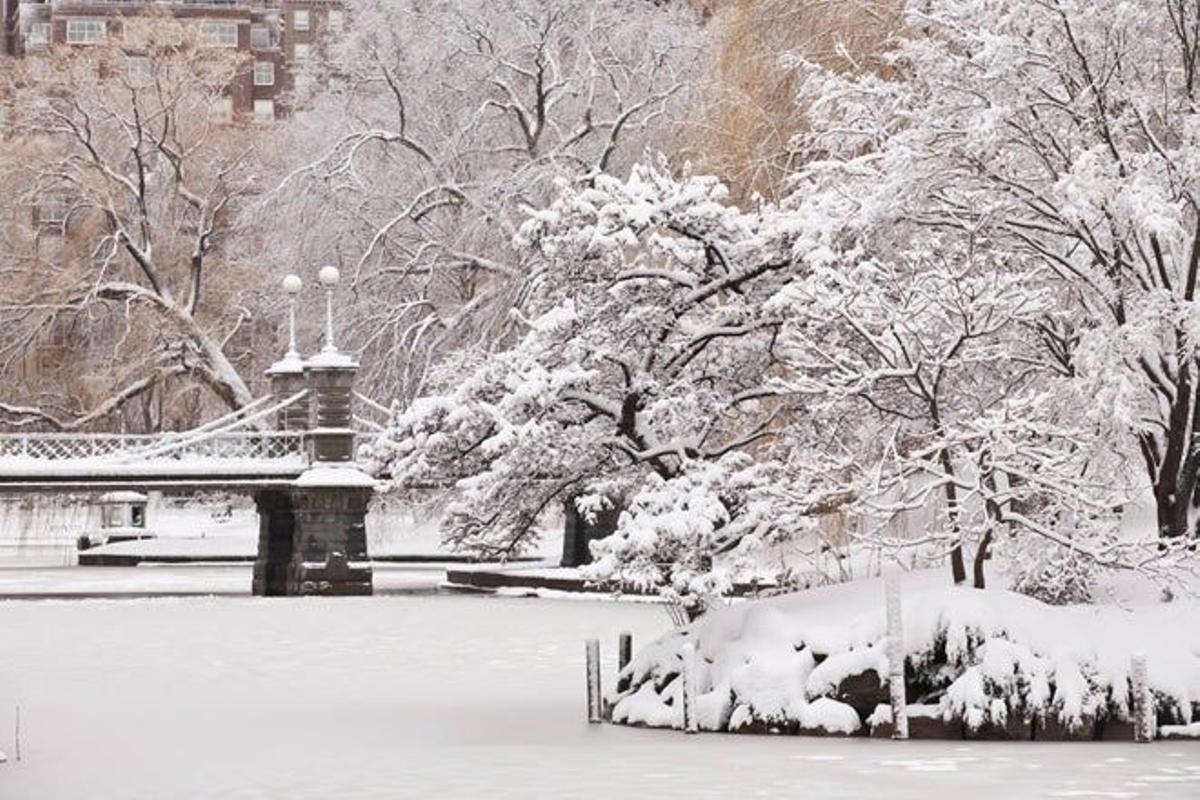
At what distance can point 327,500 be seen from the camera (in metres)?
46.4

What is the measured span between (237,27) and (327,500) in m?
95.8

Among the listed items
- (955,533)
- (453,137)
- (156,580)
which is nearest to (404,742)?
(955,533)

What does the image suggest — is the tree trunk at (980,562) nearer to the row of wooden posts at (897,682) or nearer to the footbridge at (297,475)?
the row of wooden posts at (897,682)

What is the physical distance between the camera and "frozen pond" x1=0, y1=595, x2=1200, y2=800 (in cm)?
1677

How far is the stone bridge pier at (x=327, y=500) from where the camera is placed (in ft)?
151

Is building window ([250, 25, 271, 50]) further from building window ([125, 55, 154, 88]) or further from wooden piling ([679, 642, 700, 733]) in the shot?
wooden piling ([679, 642, 700, 733])

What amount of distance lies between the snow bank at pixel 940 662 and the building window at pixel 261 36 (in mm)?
124953

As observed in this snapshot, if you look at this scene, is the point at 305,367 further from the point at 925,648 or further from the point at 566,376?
the point at 925,648

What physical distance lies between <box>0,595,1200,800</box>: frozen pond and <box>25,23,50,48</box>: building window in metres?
103

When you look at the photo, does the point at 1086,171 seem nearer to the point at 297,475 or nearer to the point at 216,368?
the point at 297,475

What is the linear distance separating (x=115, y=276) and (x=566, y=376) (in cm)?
3867

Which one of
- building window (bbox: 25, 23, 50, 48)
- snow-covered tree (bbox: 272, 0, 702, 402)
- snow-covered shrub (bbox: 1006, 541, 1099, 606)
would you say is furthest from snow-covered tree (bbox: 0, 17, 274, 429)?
building window (bbox: 25, 23, 50, 48)

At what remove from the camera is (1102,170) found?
21.2 m

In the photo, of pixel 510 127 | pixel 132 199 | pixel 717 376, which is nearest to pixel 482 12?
pixel 510 127
